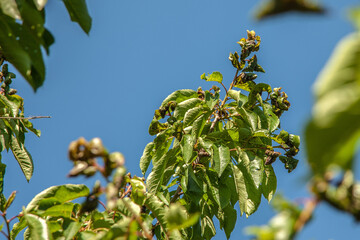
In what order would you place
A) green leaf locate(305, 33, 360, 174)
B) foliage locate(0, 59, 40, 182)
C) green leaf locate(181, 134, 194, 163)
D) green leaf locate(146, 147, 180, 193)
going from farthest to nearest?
green leaf locate(146, 147, 180, 193) < green leaf locate(181, 134, 194, 163) < foliage locate(0, 59, 40, 182) < green leaf locate(305, 33, 360, 174)

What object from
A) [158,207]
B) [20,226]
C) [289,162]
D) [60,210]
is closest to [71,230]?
[60,210]

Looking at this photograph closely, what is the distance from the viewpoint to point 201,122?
3.47m

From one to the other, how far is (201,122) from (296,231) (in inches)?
102

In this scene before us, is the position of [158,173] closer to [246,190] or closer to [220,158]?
[220,158]

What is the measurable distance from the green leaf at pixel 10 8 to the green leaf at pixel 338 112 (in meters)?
1.16

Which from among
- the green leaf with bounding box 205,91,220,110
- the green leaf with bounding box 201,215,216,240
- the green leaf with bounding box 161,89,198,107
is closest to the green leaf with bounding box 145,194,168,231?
the green leaf with bounding box 201,215,216,240

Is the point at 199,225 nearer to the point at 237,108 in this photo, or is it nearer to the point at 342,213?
the point at 237,108

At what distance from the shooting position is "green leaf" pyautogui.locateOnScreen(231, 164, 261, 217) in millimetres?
3320

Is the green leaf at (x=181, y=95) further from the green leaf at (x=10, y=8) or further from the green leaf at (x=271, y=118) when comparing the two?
the green leaf at (x=10, y=8)

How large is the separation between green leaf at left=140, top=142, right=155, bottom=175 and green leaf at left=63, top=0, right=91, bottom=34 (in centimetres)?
178

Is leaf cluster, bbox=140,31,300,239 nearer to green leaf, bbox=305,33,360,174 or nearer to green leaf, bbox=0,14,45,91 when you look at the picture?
green leaf, bbox=0,14,45,91

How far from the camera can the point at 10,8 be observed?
158 cm

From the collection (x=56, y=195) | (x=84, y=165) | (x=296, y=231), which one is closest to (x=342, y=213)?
(x=296, y=231)

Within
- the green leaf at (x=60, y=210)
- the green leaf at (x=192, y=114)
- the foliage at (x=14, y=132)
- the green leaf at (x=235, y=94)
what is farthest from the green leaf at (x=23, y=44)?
→ the green leaf at (x=235, y=94)
